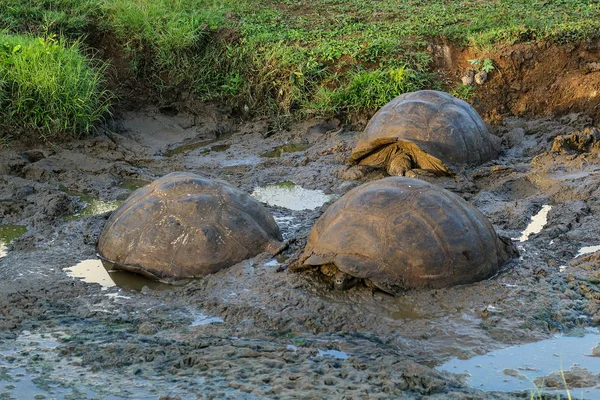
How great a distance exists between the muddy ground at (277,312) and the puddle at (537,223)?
0.22 feet

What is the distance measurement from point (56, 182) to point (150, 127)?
6.78ft

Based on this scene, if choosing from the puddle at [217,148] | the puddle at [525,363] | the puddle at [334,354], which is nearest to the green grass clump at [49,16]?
the puddle at [217,148]

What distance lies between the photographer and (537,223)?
21.8 feet

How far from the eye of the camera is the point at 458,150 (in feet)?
26.4

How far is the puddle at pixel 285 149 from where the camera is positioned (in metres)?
9.10

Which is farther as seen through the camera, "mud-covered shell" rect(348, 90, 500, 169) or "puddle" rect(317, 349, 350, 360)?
"mud-covered shell" rect(348, 90, 500, 169)

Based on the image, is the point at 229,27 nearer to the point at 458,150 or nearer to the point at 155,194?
the point at 458,150

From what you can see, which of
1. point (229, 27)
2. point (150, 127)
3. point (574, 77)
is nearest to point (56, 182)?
point (150, 127)

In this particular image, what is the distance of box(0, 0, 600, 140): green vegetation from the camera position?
32.2 feet

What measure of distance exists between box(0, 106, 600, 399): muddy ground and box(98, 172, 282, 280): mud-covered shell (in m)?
0.14

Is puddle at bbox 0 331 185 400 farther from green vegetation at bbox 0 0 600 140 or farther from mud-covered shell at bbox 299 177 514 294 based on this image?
green vegetation at bbox 0 0 600 140

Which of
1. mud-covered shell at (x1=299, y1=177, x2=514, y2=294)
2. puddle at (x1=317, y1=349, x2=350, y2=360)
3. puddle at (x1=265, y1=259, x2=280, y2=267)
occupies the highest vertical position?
mud-covered shell at (x1=299, y1=177, x2=514, y2=294)

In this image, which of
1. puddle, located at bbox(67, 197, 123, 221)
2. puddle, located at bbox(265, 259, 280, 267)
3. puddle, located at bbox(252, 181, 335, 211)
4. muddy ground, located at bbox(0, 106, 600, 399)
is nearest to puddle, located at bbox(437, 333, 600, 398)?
muddy ground, located at bbox(0, 106, 600, 399)

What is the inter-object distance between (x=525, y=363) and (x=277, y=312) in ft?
4.96
